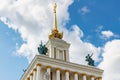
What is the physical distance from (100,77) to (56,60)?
6678mm

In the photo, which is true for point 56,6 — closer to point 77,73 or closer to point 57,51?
point 57,51

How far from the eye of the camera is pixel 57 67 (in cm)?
4222

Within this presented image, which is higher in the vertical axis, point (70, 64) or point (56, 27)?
point (56, 27)

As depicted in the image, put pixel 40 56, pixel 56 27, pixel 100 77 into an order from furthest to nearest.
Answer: pixel 56 27, pixel 100 77, pixel 40 56

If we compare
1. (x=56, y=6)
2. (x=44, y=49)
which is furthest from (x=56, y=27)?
(x=44, y=49)

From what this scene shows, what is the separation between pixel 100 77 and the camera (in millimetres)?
44656

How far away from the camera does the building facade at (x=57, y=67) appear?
136ft

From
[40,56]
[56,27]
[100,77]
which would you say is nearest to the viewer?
[40,56]

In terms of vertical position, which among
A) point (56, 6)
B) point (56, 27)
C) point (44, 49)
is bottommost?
point (44, 49)

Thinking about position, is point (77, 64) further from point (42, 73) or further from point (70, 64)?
point (42, 73)

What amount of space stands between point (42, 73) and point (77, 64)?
4.97 meters

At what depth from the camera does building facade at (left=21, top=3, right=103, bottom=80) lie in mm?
41375

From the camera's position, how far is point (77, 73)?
43.5 meters

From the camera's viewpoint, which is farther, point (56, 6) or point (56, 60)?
point (56, 6)
